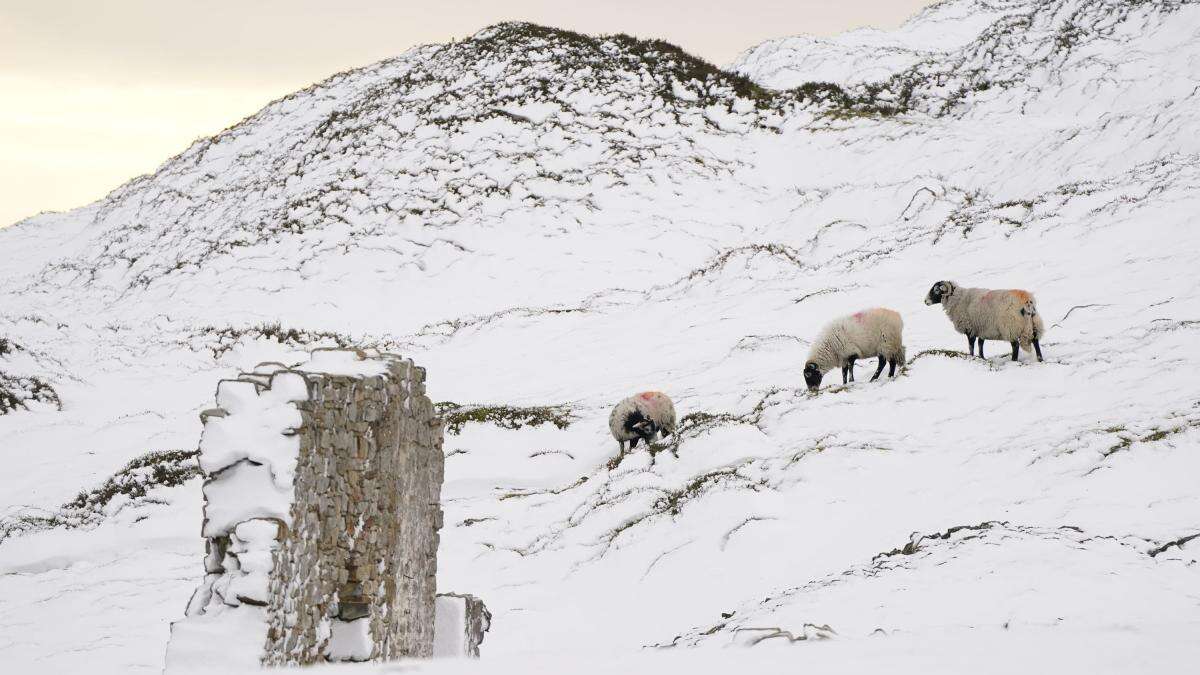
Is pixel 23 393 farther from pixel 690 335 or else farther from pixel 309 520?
pixel 309 520

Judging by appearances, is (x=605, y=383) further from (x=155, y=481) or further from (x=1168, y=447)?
(x=1168, y=447)

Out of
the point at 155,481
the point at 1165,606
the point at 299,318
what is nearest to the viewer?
the point at 1165,606

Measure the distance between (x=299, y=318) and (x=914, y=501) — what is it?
3002 cm

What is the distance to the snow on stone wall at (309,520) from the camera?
533 cm

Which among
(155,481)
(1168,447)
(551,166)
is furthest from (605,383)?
(551,166)

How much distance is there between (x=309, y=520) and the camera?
5.92 m

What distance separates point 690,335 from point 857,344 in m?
10.1

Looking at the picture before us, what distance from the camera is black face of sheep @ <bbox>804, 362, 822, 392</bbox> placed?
1641 cm

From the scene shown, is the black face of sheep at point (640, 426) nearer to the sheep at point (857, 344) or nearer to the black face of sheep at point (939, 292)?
the sheep at point (857, 344)

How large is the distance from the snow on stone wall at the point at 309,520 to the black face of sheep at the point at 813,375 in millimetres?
10264

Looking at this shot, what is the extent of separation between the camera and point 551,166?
4678cm

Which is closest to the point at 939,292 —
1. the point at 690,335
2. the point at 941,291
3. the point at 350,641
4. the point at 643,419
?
the point at 941,291

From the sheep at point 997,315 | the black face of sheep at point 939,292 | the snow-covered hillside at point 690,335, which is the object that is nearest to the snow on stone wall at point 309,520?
the snow-covered hillside at point 690,335

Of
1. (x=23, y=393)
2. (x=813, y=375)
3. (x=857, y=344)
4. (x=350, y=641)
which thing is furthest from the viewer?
(x=23, y=393)
